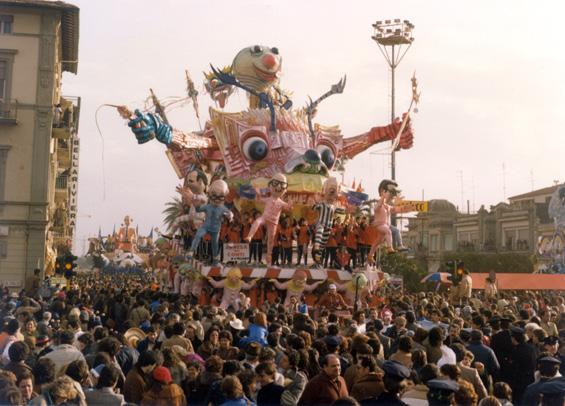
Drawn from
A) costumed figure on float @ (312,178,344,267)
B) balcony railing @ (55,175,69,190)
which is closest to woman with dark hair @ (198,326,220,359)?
costumed figure on float @ (312,178,344,267)

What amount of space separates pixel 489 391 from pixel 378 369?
212 centimetres

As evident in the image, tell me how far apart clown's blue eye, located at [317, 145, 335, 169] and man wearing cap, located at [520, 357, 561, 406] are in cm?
2084

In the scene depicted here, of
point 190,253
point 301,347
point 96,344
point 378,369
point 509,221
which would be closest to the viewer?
point 378,369

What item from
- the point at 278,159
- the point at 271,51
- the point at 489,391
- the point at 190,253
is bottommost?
the point at 489,391

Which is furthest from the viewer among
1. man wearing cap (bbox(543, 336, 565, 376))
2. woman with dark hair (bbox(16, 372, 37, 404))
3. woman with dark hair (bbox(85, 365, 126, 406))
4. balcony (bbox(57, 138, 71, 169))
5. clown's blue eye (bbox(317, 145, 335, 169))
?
balcony (bbox(57, 138, 71, 169))

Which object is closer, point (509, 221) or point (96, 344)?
point (96, 344)

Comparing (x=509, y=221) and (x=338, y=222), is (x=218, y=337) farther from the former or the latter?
(x=509, y=221)

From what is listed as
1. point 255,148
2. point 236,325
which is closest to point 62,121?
point 255,148

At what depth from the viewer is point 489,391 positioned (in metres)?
9.20

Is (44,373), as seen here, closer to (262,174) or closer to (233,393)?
(233,393)

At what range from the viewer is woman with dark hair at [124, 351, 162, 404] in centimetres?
748

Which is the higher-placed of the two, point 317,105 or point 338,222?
point 317,105

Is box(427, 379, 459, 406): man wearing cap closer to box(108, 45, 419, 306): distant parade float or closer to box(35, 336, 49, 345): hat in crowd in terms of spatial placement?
box(35, 336, 49, 345): hat in crowd

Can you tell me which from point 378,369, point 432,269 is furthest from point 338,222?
point 432,269
